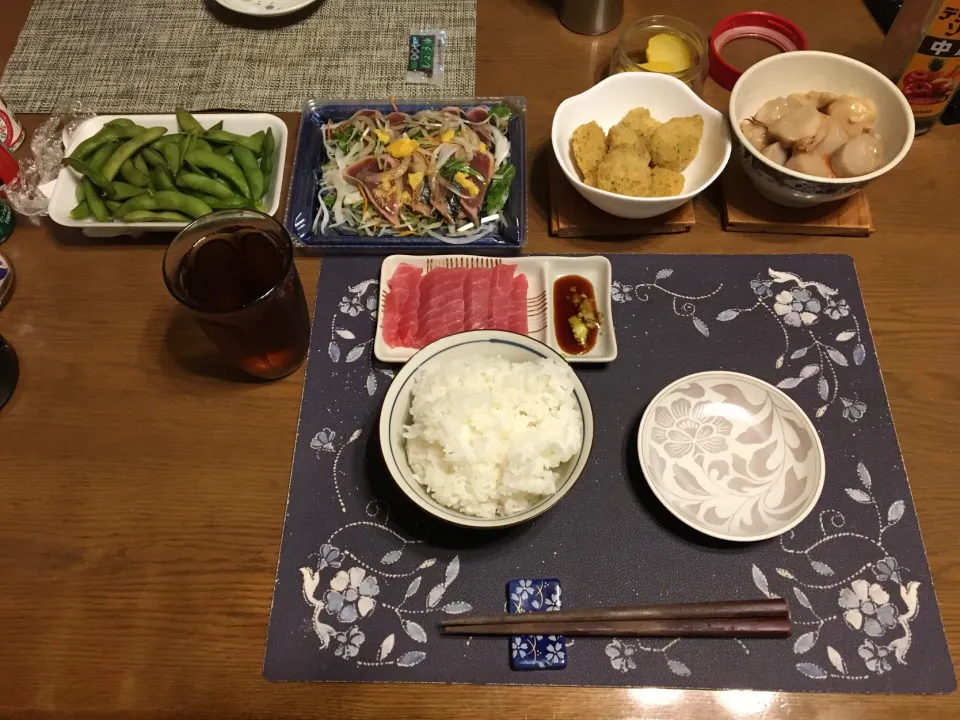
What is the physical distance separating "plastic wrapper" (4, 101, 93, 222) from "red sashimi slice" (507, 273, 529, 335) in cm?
124

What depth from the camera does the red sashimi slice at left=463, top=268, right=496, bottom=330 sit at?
1456 mm

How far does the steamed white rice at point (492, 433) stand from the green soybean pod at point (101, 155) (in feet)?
3.58

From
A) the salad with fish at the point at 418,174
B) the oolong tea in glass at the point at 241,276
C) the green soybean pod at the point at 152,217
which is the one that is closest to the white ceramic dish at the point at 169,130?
the green soybean pod at the point at 152,217

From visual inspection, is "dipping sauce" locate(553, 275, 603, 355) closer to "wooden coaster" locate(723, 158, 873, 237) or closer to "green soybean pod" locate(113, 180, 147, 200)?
"wooden coaster" locate(723, 158, 873, 237)

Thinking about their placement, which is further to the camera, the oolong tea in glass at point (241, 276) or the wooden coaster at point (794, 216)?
the wooden coaster at point (794, 216)

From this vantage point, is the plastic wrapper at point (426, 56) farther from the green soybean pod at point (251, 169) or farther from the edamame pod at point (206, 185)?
the edamame pod at point (206, 185)

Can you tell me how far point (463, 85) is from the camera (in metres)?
1.88

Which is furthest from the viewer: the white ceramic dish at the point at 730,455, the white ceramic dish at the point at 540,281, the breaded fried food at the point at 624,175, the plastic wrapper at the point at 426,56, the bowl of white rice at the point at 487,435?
the plastic wrapper at the point at 426,56

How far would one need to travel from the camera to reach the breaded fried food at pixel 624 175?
154 cm

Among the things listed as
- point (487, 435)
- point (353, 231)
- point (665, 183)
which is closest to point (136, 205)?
point (353, 231)

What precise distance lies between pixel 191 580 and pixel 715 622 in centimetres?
101

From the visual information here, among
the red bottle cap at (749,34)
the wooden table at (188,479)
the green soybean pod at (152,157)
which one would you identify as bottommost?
the wooden table at (188,479)

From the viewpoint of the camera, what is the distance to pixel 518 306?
4.87 feet

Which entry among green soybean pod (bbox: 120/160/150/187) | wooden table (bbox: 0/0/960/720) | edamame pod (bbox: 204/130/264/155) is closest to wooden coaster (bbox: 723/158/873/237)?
wooden table (bbox: 0/0/960/720)
